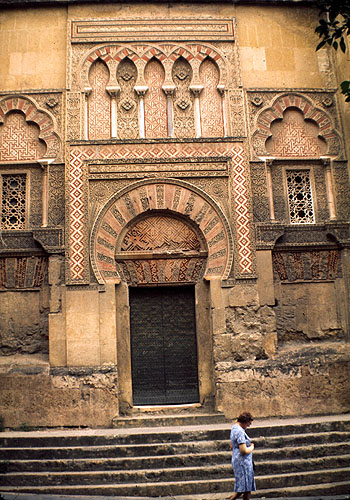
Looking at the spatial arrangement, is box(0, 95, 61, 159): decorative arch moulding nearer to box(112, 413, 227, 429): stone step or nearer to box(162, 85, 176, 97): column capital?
box(162, 85, 176, 97): column capital

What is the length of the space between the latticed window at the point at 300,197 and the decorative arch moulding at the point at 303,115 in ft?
1.06

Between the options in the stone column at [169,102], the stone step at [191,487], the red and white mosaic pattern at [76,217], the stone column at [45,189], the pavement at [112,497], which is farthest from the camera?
the stone column at [169,102]

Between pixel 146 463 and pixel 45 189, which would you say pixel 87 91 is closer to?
pixel 45 189

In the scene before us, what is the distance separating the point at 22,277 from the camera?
28.5ft

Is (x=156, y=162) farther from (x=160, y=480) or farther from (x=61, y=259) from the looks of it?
(x=160, y=480)

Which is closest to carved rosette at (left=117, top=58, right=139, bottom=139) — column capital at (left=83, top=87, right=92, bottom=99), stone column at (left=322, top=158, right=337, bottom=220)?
column capital at (left=83, top=87, right=92, bottom=99)

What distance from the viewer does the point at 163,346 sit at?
342 inches

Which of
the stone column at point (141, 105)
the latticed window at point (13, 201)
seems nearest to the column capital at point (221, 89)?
the stone column at point (141, 105)

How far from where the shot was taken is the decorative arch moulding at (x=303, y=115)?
9.16m

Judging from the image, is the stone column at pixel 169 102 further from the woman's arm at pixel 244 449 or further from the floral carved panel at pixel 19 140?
the woman's arm at pixel 244 449

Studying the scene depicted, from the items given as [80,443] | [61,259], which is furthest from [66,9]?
[80,443]

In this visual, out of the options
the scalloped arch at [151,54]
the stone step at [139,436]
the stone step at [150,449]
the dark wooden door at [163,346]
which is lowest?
the stone step at [150,449]

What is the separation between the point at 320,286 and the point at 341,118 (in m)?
2.90

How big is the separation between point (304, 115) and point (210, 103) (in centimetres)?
161
